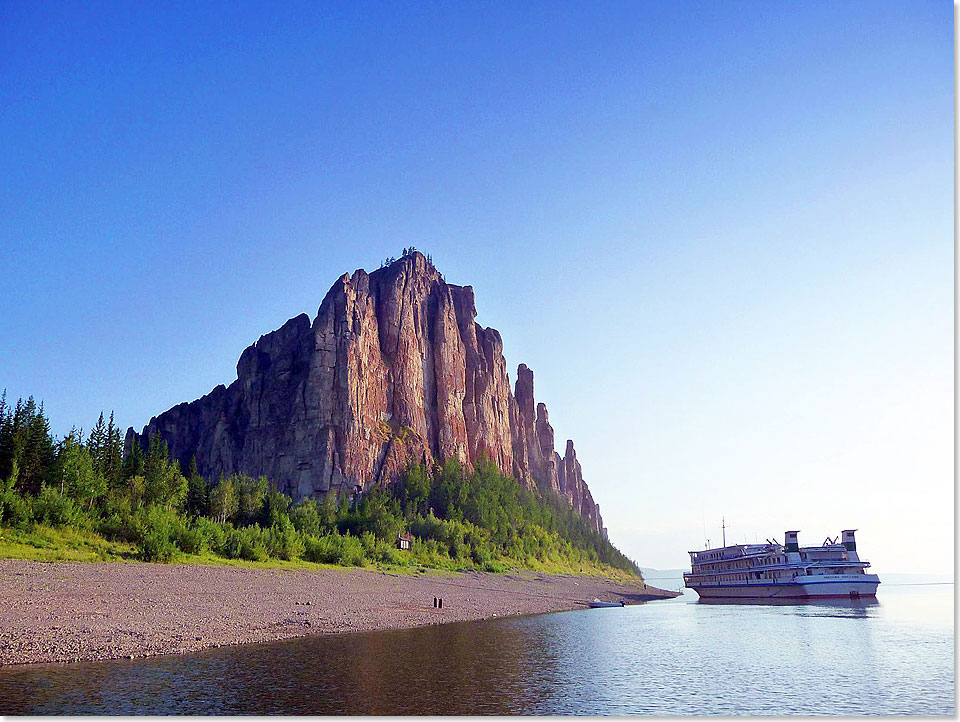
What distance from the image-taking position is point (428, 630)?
47.3 meters

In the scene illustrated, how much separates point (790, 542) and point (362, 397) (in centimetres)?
8159

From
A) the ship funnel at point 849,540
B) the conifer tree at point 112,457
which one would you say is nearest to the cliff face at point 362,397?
the conifer tree at point 112,457

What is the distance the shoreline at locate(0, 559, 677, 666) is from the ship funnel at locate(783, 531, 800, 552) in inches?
1873

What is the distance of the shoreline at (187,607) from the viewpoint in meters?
30.5

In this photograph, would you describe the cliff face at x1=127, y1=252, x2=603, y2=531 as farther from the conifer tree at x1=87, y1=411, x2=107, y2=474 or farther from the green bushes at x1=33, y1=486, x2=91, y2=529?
the green bushes at x1=33, y1=486, x2=91, y2=529

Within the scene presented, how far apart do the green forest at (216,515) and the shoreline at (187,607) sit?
6.74 meters

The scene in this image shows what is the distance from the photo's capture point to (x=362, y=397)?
459ft

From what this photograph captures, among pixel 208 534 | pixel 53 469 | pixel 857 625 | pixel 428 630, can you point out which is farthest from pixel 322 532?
pixel 857 625

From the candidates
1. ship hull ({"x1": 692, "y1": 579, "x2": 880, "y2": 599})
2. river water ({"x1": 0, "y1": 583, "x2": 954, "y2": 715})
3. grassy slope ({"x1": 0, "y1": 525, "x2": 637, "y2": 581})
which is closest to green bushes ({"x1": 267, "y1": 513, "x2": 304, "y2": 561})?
grassy slope ({"x1": 0, "y1": 525, "x2": 637, "y2": 581})

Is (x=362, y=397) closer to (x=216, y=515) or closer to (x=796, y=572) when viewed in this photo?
(x=216, y=515)

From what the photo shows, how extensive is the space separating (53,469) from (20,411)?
28.8 feet

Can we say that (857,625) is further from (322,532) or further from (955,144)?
(322,532)

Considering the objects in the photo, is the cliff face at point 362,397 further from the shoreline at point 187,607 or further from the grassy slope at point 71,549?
the grassy slope at point 71,549

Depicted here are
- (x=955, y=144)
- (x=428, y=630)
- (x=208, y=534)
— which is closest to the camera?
(x=955, y=144)
